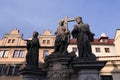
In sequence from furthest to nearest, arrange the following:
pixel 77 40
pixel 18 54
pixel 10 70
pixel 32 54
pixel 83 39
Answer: pixel 18 54
pixel 10 70
pixel 32 54
pixel 77 40
pixel 83 39

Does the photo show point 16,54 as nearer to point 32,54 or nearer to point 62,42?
point 32,54

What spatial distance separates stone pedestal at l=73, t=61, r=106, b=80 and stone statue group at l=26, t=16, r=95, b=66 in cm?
37

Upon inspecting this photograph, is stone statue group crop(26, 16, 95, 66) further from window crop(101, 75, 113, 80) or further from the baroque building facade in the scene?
the baroque building facade

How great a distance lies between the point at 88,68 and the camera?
7.29 m

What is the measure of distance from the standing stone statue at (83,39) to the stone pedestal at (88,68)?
36 cm

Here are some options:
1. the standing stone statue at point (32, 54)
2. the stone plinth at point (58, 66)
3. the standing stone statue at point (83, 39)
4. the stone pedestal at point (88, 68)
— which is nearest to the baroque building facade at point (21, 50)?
the standing stone statue at point (32, 54)

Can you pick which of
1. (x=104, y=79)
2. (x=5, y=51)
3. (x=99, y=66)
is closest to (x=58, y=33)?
(x=99, y=66)

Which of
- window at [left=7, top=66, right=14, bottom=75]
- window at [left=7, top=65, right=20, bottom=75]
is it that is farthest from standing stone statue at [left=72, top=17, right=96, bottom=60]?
window at [left=7, top=66, right=14, bottom=75]

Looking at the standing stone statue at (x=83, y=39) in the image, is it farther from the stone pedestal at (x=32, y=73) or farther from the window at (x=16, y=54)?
the window at (x=16, y=54)

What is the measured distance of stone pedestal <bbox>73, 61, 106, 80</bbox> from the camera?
7.19 meters

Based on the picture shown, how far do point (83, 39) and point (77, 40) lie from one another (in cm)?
35

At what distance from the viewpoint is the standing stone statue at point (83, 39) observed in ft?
25.4

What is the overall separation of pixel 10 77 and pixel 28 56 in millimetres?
17325

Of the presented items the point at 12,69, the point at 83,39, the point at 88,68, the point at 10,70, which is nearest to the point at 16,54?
the point at 12,69
